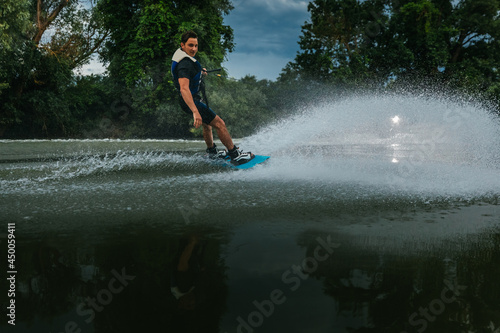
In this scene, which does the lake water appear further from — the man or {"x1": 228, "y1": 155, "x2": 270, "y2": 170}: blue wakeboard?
the man

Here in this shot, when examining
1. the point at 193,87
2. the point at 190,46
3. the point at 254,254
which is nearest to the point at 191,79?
the point at 193,87

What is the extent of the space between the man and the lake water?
5.15ft

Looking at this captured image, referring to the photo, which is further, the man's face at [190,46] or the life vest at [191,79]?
the life vest at [191,79]

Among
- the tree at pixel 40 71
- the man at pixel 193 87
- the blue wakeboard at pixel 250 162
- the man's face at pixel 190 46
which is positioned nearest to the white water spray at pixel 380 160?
the blue wakeboard at pixel 250 162

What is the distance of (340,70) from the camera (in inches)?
1468

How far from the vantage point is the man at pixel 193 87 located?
8047 millimetres

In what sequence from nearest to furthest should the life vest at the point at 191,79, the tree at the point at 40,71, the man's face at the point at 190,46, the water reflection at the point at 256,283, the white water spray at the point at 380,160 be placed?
the water reflection at the point at 256,283 → the white water spray at the point at 380,160 → the man's face at the point at 190,46 → the life vest at the point at 191,79 → the tree at the point at 40,71

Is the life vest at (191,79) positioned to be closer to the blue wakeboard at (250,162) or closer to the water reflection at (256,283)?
the blue wakeboard at (250,162)

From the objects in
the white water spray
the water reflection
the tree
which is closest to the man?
the white water spray

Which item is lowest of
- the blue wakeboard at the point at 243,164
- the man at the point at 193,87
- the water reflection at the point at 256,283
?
the water reflection at the point at 256,283

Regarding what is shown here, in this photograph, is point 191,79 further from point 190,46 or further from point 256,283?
point 256,283

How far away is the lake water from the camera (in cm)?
221

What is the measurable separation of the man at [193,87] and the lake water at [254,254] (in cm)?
157

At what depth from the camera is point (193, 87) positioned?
8.70 m
